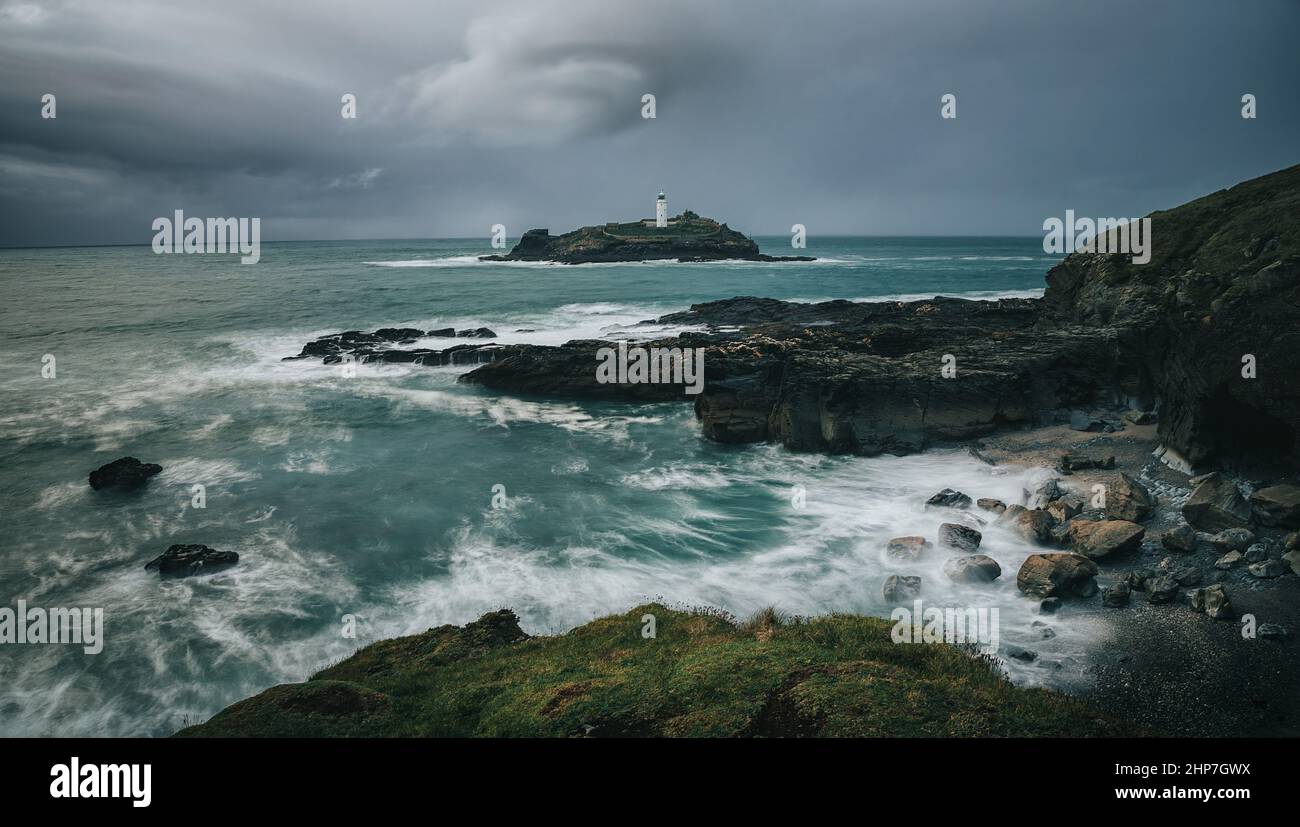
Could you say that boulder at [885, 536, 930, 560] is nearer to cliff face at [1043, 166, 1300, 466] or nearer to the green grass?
the green grass

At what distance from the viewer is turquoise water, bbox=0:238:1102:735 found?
15344 mm

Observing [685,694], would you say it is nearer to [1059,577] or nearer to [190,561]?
[1059,577]

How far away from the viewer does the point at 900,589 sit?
1634 cm

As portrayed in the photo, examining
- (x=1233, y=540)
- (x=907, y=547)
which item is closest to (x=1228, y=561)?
(x=1233, y=540)

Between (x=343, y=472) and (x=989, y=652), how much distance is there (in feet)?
83.0

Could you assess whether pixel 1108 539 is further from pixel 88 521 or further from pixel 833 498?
pixel 88 521

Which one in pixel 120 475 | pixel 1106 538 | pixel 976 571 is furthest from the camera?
pixel 120 475

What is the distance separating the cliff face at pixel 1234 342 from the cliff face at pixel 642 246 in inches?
5477

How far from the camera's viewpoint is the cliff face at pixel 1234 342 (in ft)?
57.0

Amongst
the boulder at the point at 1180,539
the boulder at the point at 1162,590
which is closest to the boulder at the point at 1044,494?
the boulder at the point at 1180,539

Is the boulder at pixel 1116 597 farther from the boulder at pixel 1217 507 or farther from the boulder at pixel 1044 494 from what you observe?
the boulder at pixel 1044 494

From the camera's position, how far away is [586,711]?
31.6 feet

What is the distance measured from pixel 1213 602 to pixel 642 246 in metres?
167
